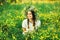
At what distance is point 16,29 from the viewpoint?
4117 mm

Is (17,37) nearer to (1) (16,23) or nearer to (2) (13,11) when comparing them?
(1) (16,23)

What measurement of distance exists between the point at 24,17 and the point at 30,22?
0.47ft

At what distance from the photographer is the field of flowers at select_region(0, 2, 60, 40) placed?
3.84m

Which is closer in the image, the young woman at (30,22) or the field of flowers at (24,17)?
the field of flowers at (24,17)

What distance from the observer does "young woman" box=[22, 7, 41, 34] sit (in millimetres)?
4121

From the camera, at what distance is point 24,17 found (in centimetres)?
430

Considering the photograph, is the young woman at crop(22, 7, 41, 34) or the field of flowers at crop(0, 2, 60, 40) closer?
the field of flowers at crop(0, 2, 60, 40)

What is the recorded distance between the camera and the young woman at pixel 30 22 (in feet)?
13.5

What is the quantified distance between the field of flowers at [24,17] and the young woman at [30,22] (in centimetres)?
7

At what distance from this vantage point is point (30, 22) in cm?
420

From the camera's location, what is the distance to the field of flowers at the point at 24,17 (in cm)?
384

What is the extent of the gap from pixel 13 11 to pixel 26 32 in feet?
2.66

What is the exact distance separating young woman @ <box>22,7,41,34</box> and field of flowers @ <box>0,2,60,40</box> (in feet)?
0.23

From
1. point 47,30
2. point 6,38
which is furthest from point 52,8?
point 6,38
